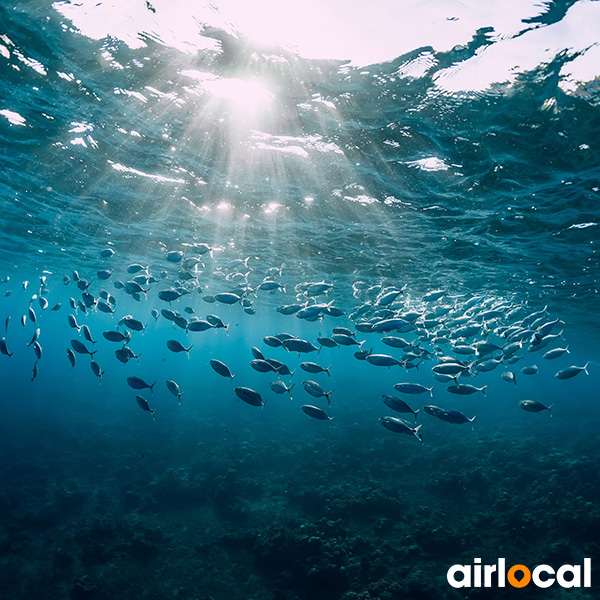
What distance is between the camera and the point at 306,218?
15.8 m

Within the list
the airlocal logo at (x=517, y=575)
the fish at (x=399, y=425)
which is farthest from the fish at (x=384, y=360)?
the airlocal logo at (x=517, y=575)

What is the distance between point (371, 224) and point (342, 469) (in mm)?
13181

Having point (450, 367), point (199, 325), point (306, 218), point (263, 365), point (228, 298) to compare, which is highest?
point (306, 218)

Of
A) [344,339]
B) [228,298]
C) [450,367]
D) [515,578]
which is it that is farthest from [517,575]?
[228,298]

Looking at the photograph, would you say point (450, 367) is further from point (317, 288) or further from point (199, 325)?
point (199, 325)

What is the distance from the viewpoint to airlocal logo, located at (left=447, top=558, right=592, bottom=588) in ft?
29.9

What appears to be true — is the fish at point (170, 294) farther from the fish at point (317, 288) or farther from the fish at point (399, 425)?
the fish at point (399, 425)

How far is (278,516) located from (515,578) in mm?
8201

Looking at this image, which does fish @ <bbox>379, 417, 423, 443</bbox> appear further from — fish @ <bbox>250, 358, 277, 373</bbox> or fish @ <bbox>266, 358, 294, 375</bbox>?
fish @ <bbox>250, 358, 277, 373</bbox>

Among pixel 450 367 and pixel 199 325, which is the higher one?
pixel 199 325

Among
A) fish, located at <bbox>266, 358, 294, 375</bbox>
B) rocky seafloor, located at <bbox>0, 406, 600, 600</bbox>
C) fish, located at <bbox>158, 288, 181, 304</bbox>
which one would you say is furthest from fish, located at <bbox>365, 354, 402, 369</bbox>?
rocky seafloor, located at <bbox>0, 406, 600, 600</bbox>

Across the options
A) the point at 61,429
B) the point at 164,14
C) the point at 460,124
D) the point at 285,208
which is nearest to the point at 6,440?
the point at 61,429

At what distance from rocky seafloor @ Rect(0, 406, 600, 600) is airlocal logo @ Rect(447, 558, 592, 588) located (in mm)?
287

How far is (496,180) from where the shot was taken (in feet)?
35.9
